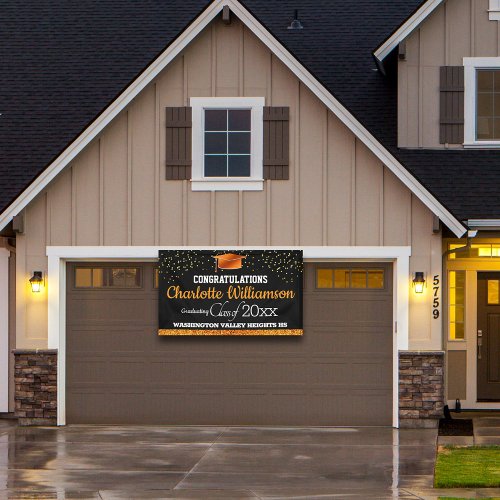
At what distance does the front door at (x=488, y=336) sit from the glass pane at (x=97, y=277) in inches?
238

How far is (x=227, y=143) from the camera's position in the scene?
18.4 meters

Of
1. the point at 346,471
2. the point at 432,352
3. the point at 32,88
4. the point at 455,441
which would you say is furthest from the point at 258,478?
the point at 32,88

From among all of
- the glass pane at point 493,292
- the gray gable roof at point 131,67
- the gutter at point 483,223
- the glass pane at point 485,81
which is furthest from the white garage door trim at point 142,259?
the glass pane at point 485,81

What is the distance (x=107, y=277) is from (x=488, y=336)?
20.5 ft

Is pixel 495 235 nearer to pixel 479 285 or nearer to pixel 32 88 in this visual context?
pixel 479 285

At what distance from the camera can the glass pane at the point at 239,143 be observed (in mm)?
18422

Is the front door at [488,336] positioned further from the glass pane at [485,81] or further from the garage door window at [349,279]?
the glass pane at [485,81]

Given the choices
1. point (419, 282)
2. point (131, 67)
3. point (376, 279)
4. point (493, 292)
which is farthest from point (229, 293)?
point (131, 67)

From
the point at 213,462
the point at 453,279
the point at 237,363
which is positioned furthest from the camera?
the point at 453,279

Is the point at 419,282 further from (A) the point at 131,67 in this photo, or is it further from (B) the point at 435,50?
(A) the point at 131,67

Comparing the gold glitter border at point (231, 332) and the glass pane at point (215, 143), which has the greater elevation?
the glass pane at point (215, 143)

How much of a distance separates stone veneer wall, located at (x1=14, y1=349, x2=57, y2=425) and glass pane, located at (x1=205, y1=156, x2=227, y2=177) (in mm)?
3522

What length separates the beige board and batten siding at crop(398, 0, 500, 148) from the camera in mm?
19312

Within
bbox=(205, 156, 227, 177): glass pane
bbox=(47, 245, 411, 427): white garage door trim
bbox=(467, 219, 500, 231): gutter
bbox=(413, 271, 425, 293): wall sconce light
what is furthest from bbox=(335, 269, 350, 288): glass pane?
bbox=(205, 156, 227, 177): glass pane
